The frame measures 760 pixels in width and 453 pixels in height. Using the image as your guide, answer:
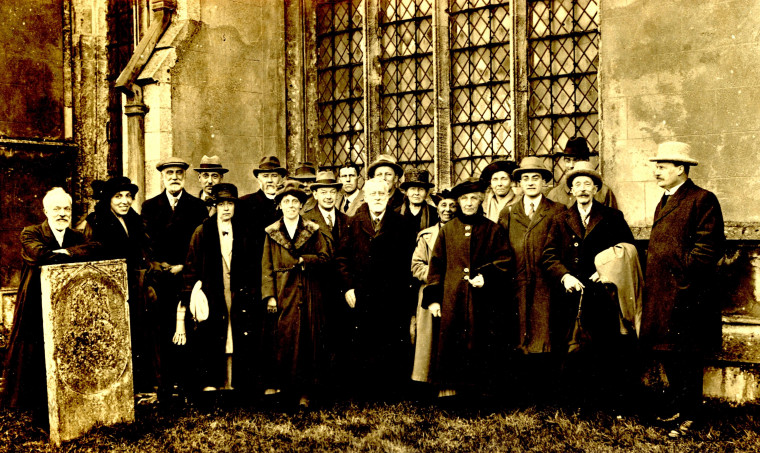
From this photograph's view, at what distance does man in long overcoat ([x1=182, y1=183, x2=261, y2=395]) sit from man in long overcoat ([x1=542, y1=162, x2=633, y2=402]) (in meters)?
2.82

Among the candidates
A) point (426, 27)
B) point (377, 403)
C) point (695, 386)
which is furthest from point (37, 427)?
point (426, 27)

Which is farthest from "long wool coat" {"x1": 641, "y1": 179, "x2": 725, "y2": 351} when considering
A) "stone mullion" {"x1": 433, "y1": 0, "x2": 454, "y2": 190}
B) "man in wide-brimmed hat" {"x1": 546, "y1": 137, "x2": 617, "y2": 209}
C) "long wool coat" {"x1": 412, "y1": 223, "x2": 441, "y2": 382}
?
"stone mullion" {"x1": 433, "y1": 0, "x2": 454, "y2": 190}

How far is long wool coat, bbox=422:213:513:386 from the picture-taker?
6.88 metres

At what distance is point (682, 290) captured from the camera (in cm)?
605

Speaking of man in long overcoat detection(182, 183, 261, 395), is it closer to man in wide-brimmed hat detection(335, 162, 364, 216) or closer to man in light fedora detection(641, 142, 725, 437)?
man in wide-brimmed hat detection(335, 162, 364, 216)

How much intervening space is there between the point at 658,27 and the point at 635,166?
1471 millimetres

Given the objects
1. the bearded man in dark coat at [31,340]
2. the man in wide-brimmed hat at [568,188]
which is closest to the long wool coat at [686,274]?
the man in wide-brimmed hat at [568,188]

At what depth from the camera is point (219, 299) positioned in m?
7.48

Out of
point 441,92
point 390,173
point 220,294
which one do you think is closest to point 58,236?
point 220,294

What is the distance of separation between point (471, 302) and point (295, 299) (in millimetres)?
1633

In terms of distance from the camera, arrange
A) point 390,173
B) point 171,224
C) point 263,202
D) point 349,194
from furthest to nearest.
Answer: point 349,194 → point 263,202 → point 390,173 → point 171,224

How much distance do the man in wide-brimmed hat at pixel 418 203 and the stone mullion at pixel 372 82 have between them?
10.3 feet

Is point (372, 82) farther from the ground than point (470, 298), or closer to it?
farther from the ground

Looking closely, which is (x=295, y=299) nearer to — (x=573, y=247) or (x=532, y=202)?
(x=532, y=202)
